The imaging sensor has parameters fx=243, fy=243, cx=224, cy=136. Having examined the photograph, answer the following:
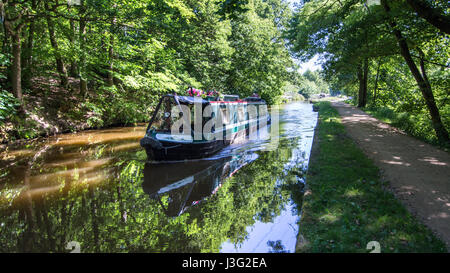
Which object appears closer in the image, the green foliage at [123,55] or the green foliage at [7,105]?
the green foliage at [7,105]

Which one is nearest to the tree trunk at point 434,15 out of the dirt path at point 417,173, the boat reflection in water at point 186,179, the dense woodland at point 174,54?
the dense woodland at point 174,54

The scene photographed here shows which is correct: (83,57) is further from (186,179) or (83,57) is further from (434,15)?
(434,15)

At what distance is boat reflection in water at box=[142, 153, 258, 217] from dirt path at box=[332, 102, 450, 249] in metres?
4.04

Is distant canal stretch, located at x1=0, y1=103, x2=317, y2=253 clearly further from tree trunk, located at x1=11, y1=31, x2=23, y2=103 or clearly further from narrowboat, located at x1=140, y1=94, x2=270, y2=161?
tree trunk, located at x1=11, y1=31, x2=23, y2=103

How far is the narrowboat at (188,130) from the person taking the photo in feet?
26.7

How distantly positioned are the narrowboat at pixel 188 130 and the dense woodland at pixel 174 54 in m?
3.49

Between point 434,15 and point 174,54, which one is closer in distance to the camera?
point 434,15

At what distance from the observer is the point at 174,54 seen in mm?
18594

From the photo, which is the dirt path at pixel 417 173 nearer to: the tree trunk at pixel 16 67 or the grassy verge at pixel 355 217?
the grassy verge at pixel 355 217

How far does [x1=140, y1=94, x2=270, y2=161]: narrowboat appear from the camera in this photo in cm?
814

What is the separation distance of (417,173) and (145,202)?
629 cm

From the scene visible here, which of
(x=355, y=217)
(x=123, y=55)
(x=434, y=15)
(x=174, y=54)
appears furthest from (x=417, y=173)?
(x=174, y=54)

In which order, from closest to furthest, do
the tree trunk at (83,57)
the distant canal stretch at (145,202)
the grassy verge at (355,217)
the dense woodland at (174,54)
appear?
1. the grassy verge at (355,217)
2. the distant canal stretch at (145,202)
3. the dense woodland at (174,54)
4. the tree trunk at (83,57)
